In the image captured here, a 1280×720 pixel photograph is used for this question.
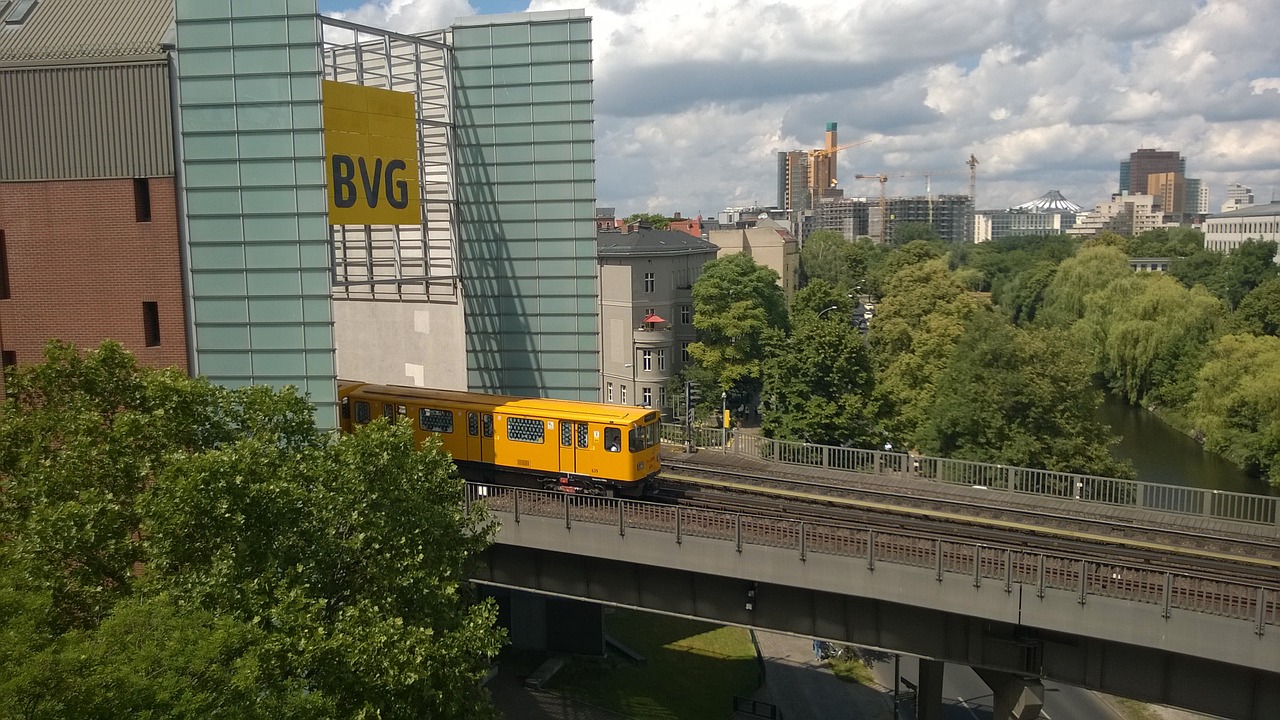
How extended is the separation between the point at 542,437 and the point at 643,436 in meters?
2.88

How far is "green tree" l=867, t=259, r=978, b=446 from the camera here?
50500 mm

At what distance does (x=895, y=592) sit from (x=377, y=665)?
36.0 feet

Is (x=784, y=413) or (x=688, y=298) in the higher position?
(x=688, y=298)

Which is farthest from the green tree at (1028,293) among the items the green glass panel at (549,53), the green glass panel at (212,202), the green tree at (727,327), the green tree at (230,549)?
the green tree at (230,549)

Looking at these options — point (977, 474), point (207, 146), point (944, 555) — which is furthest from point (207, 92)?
point (977, 474)

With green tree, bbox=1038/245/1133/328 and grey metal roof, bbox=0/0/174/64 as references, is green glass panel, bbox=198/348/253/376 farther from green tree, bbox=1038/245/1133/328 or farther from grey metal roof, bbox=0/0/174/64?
green tree, bbox=1038/245/1133/328

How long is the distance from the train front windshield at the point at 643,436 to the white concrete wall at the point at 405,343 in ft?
38.4

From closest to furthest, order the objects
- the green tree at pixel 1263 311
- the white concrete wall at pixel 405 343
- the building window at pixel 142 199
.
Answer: the building window at pixel 142 199
the white concrete wall at pixel 405 343
the green tree at pixel 1263 311

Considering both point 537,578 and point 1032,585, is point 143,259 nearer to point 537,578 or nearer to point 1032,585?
point 537,578

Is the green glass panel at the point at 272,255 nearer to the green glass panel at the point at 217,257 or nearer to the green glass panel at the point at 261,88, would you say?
the green glass panel at the point at 217,257

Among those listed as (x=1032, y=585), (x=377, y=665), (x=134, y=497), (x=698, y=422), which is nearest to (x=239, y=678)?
(x=377, y=665)

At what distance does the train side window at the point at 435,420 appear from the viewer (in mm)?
28312

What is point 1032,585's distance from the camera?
1908cm

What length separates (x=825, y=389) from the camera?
144ft
